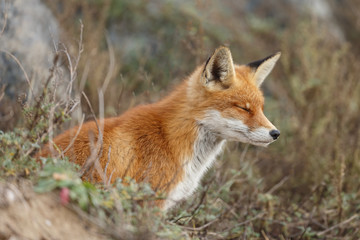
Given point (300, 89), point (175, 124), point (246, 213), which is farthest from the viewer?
point (300, 89)

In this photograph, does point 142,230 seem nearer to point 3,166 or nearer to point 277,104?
point 3,166

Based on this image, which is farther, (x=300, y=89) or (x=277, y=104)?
(x=277, y=104)

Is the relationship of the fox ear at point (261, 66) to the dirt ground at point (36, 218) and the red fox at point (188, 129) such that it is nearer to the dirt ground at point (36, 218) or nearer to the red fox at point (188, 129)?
the red fox at point (188, 129)

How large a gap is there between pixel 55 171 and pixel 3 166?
1.67 ft

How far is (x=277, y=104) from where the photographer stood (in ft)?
25.4

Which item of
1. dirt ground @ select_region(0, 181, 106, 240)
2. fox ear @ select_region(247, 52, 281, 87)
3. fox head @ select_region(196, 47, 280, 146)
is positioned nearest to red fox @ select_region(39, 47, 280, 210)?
fox head @ select_region(196, 47, 280, 146)

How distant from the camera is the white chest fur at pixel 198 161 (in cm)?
369

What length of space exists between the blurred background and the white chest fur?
481mm

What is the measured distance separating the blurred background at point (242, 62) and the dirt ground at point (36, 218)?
1203mm

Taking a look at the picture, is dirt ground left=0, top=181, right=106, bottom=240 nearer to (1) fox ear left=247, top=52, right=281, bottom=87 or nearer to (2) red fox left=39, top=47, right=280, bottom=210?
(2) red fox left=39, top=47, right=280, bottom=210

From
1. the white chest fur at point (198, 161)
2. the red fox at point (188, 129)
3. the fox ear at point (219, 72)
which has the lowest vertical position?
the white chest fur at point (198, 161)

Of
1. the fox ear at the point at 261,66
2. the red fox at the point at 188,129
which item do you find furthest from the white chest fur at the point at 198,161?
the fox ear at the point at 261,66

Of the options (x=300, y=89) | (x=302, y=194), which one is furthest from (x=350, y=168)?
(x=300, y=89)

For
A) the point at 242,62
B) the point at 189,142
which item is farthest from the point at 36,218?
the point at 242,62
